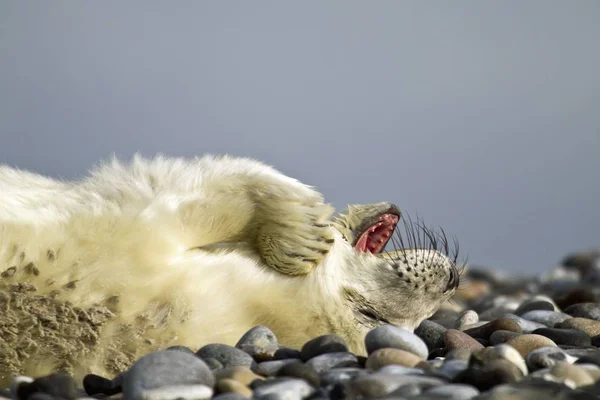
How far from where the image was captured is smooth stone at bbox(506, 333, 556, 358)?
3.86 meters

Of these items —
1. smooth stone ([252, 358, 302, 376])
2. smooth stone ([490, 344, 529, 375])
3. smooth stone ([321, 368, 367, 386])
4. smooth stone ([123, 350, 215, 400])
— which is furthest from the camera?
smooth stone ([252, 358, 302, 376])

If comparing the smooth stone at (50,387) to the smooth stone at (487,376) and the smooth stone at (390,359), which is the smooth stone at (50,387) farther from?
the smooth stone at (487,376)

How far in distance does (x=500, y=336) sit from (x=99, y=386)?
1.92 metres

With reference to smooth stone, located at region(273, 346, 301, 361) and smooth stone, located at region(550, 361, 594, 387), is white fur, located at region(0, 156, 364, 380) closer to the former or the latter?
smooth stone, located at region(273, 346, 301, 361)

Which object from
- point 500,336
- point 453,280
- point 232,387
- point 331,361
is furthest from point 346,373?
point 453,280

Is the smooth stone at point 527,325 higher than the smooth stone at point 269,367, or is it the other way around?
the smooth stone at point 527,325

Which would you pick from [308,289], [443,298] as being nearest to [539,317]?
[443,298]

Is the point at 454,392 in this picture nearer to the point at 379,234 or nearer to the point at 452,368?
the point at 452,368

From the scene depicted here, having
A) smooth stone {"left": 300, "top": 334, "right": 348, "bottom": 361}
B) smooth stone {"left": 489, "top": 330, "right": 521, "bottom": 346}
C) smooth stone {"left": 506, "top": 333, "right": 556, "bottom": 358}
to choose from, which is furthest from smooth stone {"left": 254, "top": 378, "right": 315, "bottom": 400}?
smooth stone {"left": 489, "top": 330, "right": 521, "bottom": 346}

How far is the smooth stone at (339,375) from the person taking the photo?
3.07 meters

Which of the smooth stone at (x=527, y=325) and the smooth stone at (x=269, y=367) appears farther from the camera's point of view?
the smooth stone at (x=527, y=325)

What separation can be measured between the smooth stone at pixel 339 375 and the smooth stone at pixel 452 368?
10.8 inches

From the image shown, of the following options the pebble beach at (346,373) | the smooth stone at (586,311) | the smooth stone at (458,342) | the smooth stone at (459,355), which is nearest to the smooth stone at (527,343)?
the pebble beach at (346,373)

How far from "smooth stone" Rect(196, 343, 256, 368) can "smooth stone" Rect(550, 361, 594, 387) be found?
44.2 inches
